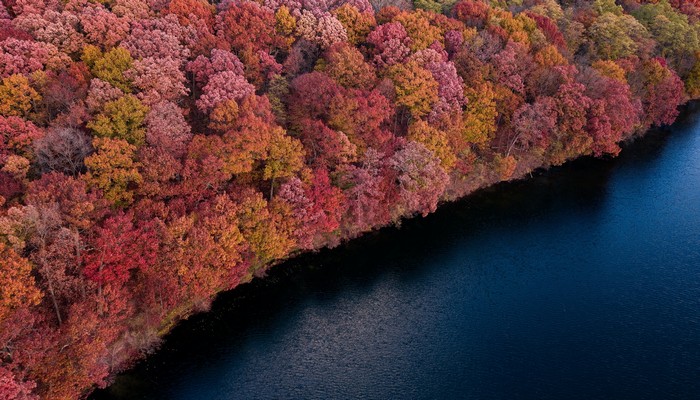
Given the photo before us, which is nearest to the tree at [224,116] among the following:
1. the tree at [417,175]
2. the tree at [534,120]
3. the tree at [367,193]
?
the tree at [367,193]

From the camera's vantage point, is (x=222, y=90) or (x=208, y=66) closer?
(x=222, y=90)

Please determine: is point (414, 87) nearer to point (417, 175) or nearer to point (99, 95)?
point (417, 175)

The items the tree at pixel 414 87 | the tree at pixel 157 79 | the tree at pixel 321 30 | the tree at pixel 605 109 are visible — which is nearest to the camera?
the tree at pixel 157 79

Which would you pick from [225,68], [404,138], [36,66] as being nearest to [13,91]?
[36,66]

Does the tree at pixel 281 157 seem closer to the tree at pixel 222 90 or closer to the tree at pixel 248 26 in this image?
the tree at pixel 222 90

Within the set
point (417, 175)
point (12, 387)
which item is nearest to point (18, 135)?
point (12, 387)

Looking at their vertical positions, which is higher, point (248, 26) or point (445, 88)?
point (248, 26)

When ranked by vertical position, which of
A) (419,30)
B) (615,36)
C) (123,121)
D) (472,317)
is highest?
(419,30)
